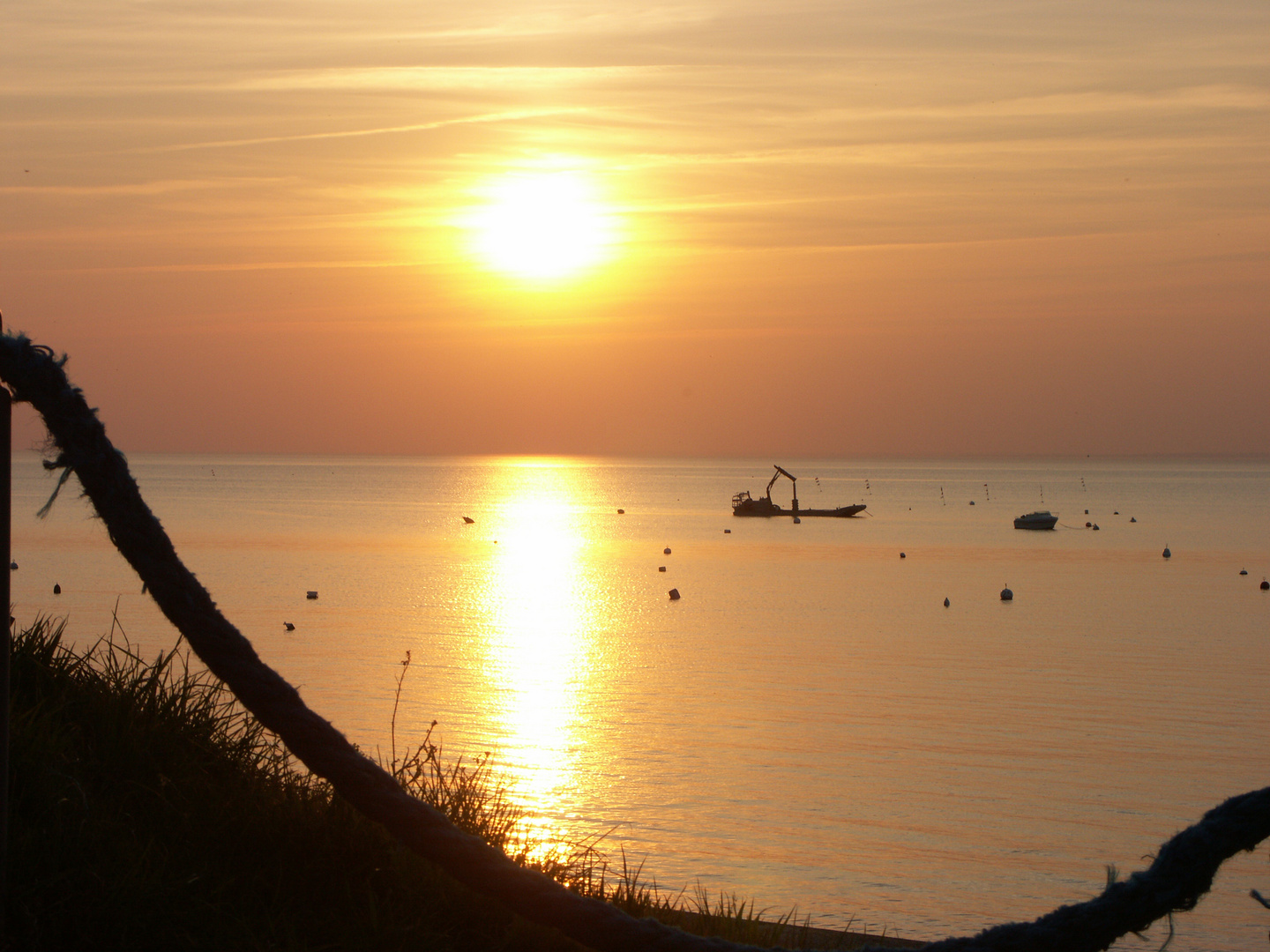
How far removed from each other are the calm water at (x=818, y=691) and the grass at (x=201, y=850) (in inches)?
217

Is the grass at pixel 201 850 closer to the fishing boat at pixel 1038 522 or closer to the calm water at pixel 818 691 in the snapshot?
the calm water at pixel 818 691

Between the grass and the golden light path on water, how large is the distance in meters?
1.40

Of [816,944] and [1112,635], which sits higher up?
[1112,635]

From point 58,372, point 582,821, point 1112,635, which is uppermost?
point 1112,635

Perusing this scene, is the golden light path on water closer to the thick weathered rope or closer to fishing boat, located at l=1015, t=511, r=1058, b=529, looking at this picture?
the thick weathered rope

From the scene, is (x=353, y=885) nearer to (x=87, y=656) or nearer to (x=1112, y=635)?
(x=87, y=656)

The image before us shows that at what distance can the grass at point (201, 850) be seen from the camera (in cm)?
412

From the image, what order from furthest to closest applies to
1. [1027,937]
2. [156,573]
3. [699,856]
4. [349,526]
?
[349,526] < [699,856] < [156,573] < [1027,937]

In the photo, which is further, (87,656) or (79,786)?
(87,656)

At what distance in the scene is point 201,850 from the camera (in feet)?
15.5

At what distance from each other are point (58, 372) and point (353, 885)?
→ 2.33m

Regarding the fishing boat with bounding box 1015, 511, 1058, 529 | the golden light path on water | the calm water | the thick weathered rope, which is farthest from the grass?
the fishing boat with bounding box 1015, 511, 1058, 529

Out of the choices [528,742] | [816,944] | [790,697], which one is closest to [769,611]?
[790,697]

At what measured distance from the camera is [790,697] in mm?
26297
